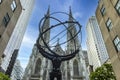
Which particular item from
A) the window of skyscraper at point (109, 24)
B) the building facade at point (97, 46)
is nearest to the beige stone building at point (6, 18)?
the window of skyscraper at point (109, 24)

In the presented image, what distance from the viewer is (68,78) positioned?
52000 millimetres

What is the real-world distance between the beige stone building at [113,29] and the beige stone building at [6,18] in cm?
1457

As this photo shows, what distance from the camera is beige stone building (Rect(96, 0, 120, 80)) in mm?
18641

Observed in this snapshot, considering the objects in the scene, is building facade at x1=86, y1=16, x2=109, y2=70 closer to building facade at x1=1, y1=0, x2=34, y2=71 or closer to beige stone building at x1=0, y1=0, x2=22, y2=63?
building facade at x1=1, y1=0, x2=34, y2=71

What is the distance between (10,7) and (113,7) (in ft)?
49.7

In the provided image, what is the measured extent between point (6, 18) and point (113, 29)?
15490 mm

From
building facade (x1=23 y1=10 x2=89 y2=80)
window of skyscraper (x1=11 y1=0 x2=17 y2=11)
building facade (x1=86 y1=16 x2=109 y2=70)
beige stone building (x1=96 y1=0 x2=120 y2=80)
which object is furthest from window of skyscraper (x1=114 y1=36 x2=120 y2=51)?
building facade (x1=86 y1=16 x2=109 y2=70)

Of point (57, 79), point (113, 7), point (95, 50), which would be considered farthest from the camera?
point (95, 50)

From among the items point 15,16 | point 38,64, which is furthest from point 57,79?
point 38,64

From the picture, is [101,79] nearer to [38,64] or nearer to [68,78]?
[68,78]

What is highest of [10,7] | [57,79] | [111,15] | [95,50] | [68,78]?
[95,50]

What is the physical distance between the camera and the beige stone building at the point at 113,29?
1864 centimetres

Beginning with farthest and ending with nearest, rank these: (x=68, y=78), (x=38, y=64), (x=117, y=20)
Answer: (x=38, y=64), (x=68, y=78), (x=117, y=20)

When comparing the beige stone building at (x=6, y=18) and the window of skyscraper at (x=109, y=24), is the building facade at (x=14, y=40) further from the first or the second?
the window of skyscraper at (x=109, y=24)
